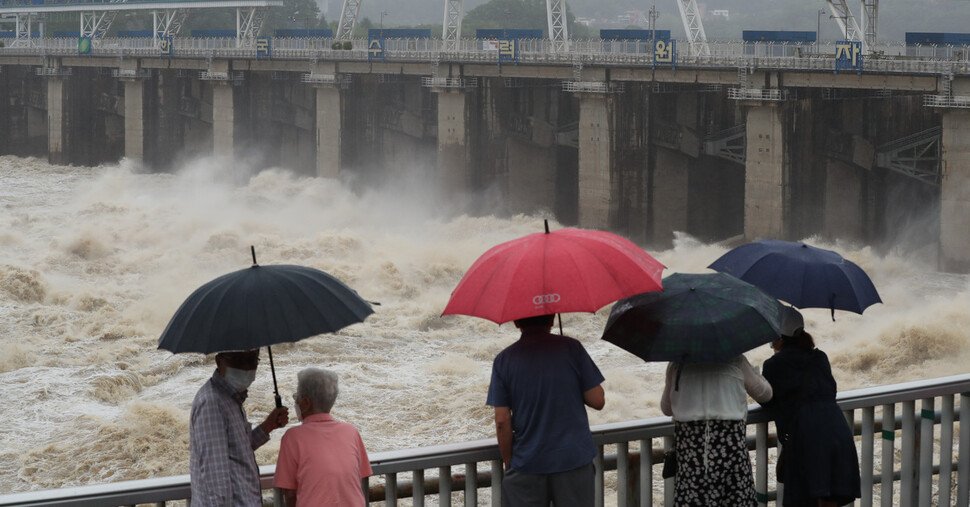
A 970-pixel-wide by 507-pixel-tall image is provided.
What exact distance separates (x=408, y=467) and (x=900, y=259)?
101 feet

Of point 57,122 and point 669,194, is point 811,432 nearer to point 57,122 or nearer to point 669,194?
point 669,194

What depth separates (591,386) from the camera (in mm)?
5406

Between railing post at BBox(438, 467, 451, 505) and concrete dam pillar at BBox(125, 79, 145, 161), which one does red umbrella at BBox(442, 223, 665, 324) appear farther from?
concrete dam pillar at BBox(125, 79, 145, 161)

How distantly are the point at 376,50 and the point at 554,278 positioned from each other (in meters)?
44.9

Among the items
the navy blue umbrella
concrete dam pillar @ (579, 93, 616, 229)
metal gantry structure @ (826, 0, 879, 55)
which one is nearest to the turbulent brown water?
concrete dam pillar @ (579, 93, 616, 229)

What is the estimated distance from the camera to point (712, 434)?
18.3 feet

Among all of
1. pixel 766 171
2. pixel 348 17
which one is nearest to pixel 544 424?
pixel 766 171

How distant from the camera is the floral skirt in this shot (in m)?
5.57

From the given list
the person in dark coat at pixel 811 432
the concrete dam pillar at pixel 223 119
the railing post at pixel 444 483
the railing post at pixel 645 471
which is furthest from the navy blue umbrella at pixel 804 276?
the concrete dam pillar at pixel 223 119

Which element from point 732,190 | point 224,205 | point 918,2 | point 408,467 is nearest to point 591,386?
point 408,467

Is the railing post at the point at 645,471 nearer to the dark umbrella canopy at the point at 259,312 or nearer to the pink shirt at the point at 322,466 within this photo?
the pink shirt at the point at 322,466

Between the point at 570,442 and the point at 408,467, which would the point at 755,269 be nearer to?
the point at 570,442

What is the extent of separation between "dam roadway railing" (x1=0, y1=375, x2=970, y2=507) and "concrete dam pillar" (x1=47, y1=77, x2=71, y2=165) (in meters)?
60.1

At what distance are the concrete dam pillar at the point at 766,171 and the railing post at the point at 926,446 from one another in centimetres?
2853
